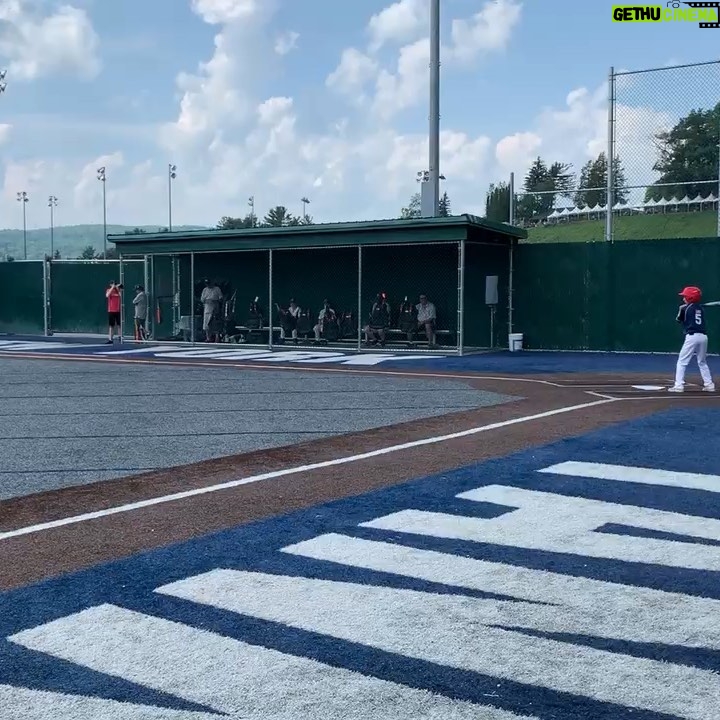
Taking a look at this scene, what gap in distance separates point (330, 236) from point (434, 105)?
164 inches

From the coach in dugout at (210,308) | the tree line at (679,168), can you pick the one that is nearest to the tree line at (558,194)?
the tree line at (679,168)

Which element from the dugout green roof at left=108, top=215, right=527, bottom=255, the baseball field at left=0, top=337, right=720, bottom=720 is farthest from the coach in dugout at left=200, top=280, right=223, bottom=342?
the baseball field at left=0, top=337, right=720, bottom=720

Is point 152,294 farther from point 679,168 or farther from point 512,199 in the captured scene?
point 679,168

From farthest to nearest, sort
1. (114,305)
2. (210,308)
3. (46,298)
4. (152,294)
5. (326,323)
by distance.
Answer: (46,298) → (152,294) → (114,305) → (210,308) → (326,323)

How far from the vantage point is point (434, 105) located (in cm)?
2452

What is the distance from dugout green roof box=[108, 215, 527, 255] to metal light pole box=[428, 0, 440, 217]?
6.36ft

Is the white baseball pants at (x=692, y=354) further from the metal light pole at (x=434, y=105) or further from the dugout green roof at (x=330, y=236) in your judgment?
the metal light pole at (x=434, y=105)

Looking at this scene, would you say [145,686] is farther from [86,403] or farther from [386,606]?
[86,403]

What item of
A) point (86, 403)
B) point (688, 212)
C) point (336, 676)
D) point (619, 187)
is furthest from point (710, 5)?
point (336, 676)

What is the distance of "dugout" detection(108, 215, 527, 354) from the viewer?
76.8 ft

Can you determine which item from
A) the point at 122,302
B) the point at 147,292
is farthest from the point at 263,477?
the point at 122,302

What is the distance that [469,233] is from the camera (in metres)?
22.2

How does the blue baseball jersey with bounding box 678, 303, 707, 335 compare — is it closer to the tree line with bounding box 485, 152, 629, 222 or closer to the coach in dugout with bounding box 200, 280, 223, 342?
the tree line with bounding box 485, 152, 629, 222

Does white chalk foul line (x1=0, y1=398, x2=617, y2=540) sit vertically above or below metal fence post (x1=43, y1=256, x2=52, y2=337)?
below
